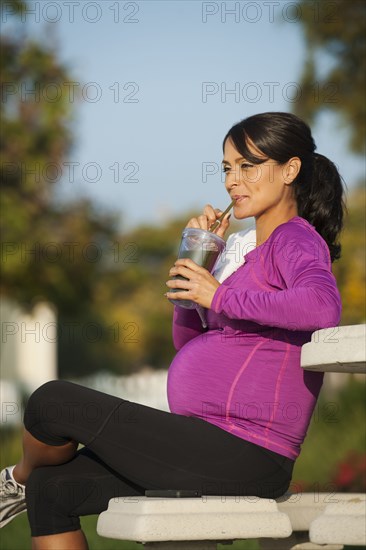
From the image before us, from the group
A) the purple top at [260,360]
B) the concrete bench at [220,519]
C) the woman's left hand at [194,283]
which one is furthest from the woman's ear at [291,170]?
the concrete bench at [220,519]

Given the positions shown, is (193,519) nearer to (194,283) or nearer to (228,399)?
(228,399)

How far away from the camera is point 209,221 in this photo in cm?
349

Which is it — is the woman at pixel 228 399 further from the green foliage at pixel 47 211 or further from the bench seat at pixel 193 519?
the green foliage at pixel 47 211

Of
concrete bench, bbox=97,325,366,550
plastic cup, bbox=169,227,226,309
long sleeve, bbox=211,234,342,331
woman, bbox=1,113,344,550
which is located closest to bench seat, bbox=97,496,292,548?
concrete bench, bbox=97,325,366,550

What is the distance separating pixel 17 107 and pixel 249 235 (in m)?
8.65

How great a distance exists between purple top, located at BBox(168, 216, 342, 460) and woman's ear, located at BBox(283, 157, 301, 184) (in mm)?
198

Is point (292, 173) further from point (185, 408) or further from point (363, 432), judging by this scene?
point (363, 432)

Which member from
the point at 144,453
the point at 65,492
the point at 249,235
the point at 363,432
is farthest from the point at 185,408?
the point at 363,432

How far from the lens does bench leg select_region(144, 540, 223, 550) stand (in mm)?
2775

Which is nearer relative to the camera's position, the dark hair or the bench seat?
the bench seat

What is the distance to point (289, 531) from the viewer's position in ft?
9.34

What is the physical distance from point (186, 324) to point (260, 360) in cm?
54

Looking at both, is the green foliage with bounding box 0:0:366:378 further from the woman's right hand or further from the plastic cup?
the plastic cup

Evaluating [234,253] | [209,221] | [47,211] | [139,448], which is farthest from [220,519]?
[47,211]
